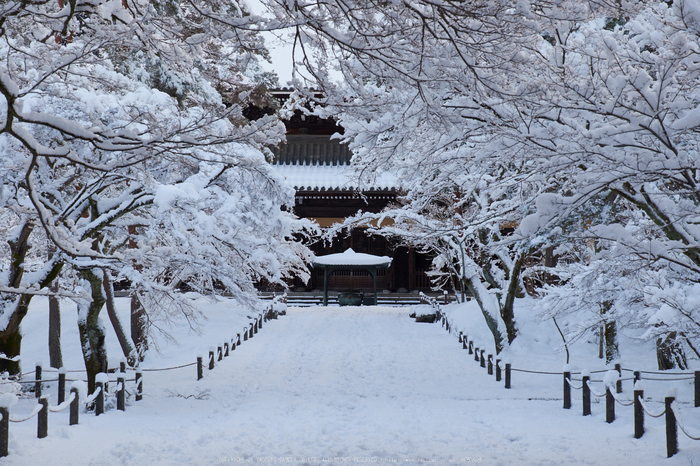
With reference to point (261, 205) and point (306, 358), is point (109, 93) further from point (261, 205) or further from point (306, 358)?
point (306, 358)

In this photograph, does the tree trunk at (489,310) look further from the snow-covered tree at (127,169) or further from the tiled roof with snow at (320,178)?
the tiled roof with snow at (320,178)

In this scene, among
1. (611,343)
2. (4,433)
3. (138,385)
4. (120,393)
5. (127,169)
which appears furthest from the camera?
(611,343)

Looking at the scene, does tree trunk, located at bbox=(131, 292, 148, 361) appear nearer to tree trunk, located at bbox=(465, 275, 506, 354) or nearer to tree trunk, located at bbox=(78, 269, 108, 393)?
tree trunk, located at bbox=(78, 269, 108, 393)

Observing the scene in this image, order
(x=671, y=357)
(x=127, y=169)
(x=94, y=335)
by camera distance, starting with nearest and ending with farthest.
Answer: (x=127, y=169) < (x=94, y=335) < (x=671, y=357)

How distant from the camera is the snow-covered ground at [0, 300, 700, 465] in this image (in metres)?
5.93

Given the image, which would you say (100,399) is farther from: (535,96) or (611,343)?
(611,343)

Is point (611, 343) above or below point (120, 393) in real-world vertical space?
above

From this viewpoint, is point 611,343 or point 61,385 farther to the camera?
point 611,343

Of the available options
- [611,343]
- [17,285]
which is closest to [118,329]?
[17,285]

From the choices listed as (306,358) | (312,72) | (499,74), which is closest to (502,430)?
(499,74)

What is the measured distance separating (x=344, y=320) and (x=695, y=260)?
1424 centimetres

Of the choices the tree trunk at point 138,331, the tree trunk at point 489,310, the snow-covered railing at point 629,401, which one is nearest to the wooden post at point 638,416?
the snow-covered railing at point 629,401

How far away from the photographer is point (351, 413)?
8.13 m

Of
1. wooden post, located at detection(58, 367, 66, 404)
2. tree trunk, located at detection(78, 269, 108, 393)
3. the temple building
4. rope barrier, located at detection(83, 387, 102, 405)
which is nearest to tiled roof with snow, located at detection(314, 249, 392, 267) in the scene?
the temple building
